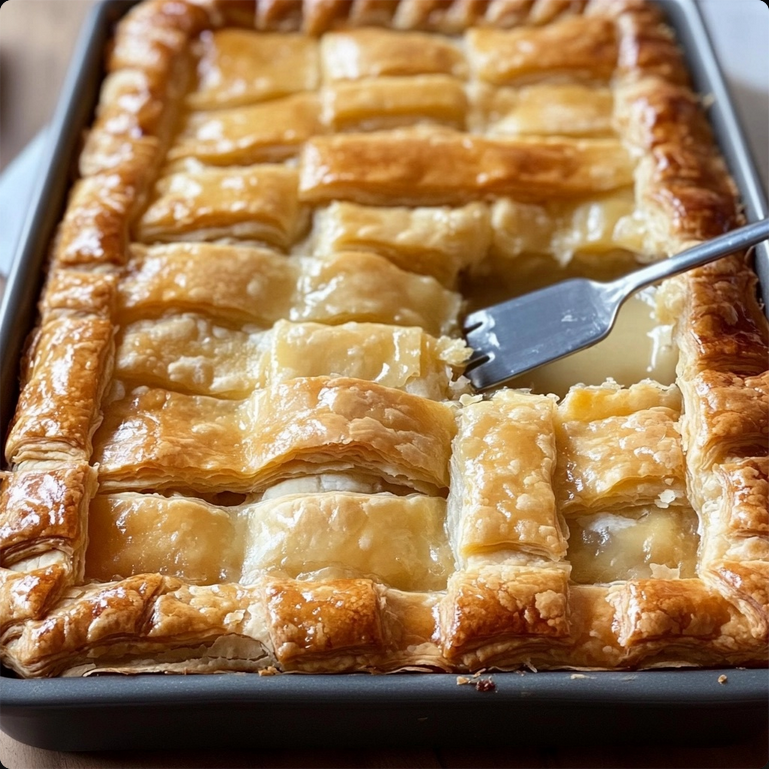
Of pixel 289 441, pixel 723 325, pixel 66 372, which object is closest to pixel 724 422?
pixel 723 325

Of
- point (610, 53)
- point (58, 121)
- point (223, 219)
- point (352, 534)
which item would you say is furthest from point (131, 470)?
point (610, 53)

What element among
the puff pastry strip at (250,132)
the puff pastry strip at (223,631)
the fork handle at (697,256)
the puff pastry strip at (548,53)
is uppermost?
the puff pastry strip at (548,53)

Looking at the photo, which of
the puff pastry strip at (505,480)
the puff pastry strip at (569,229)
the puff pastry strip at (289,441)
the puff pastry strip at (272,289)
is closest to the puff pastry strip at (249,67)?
the puff pastry strip at (272,289)

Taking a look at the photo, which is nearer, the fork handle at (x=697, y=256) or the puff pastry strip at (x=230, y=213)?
the fork handle at (x=697, y=256)

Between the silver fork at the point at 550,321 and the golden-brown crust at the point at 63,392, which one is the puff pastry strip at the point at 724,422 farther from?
the golden-brown crust at the point at 63,392

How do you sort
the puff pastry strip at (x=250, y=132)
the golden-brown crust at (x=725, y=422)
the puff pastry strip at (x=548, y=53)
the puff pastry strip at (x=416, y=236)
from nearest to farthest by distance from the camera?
the golden-brown crust at (x=725, y=422) < the puff pastry strip at (x=416, y=236) < the puff pastry strip at (x=250, y=132) < the puff pastry strip at (x=548, y=53)

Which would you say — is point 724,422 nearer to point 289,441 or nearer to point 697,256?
point 697,256
